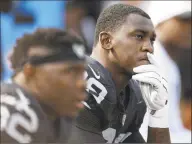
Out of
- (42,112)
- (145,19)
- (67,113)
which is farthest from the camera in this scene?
(145,19)

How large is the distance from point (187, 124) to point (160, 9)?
0.86 m

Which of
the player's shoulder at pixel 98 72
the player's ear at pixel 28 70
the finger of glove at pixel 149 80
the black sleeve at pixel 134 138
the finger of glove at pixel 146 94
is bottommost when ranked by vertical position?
the black sleeve at pixel 134 138

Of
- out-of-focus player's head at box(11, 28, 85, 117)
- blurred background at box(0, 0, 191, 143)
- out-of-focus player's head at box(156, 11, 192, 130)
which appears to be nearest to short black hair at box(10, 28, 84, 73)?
out-of-focus player's head at box(11, 28, 85, 117)

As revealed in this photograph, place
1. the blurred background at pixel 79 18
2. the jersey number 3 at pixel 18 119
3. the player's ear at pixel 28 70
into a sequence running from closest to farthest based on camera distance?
the jersey number 3 at pixel 18 119
the player's ear at pixel 28 70
the blurred background at pixel 79 18

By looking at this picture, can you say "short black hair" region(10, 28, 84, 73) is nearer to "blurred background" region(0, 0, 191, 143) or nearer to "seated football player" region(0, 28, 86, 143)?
"seated football player" region(0, 28, 86, 143)

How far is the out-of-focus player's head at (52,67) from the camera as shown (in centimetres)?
262

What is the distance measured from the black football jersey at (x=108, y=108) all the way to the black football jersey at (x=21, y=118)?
2.21 ft

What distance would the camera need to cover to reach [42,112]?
8.51ft

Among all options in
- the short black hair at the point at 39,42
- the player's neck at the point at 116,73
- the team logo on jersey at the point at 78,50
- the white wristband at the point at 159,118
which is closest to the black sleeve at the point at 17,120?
the short black hair at the point at 39,42

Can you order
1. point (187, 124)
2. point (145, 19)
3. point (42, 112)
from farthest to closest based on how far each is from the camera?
point (187, 124) → point (145, 19) → point (42, 112)

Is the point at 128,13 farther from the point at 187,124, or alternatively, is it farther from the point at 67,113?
the point at 187,124

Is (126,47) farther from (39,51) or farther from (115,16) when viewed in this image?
(39,51)

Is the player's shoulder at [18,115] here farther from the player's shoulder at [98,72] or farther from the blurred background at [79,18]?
the blurred background at [79,18]

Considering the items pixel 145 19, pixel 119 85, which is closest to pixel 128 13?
pixel 145 19
